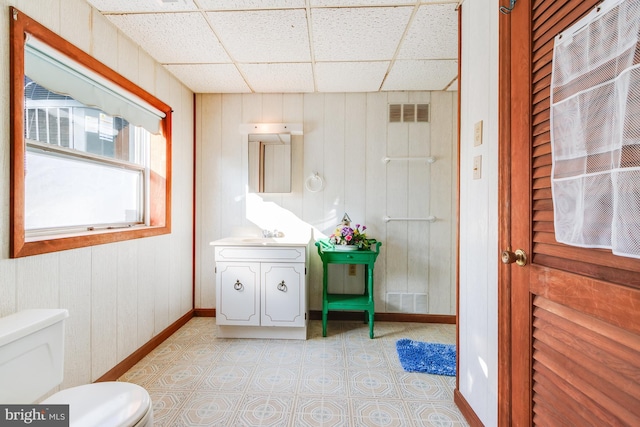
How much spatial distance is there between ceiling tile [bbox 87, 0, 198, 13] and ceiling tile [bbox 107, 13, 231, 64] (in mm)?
50

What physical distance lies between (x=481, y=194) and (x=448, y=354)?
1454mm

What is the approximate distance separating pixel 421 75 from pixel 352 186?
1184mm

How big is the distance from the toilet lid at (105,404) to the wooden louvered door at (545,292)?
1.39 meters

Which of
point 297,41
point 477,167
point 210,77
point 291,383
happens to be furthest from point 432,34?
point 291,383

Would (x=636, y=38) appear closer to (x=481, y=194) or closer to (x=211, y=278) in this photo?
(x=481, y=194)

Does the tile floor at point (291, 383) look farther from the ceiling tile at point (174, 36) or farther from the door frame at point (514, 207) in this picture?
the ceiling tile at point (174, 36)

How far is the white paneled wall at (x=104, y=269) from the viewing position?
1268 mm

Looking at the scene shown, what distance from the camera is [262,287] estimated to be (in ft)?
7.92

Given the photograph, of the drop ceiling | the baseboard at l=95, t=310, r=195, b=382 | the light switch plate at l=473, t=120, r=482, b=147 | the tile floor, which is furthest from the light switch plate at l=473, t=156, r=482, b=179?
the baseboard at l=95, t=310, r=195, b=382

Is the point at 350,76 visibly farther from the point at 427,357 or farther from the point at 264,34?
the point at 427,357

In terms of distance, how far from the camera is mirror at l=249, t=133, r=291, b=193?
9.46 ft

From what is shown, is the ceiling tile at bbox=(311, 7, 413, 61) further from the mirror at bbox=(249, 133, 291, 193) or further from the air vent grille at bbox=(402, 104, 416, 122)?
the mirror at bbox=(249, 133, 291, 193)

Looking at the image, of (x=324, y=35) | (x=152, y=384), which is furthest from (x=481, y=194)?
(x=152, y=384)

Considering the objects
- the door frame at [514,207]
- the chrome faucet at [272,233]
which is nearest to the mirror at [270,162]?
the chrome faucet at [272,233]
